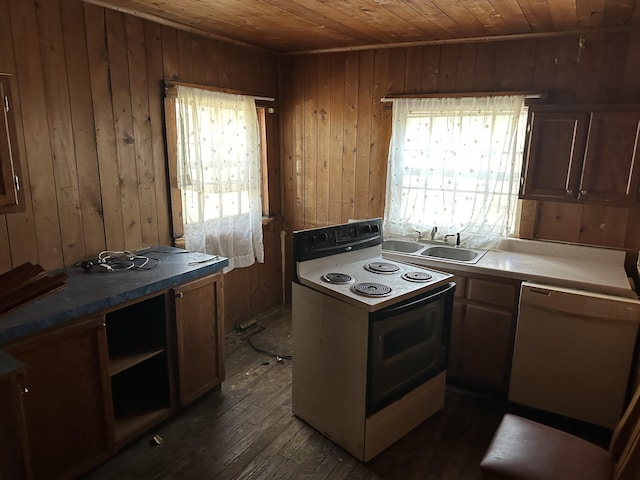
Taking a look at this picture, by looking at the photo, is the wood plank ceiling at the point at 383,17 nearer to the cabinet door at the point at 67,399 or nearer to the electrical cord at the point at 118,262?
the electrical cord at the point at 118,262

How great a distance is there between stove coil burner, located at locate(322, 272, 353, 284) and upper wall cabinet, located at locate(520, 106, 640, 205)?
1.40 m

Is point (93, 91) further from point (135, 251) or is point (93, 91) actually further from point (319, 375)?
point (319, 375)

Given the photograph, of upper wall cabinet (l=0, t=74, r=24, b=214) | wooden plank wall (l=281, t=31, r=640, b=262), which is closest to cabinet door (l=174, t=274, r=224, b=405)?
upper wall cabinet (l=0, t=74, r=24, b=214)

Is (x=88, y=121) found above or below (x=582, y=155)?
above

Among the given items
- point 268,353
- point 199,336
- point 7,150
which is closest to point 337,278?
point 199,336

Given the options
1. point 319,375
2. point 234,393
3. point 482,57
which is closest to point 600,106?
point 482,57

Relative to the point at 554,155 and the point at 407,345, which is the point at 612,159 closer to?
the point at 554,155

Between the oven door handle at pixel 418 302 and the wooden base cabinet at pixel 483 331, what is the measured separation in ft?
1.49

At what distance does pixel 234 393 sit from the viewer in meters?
2.94

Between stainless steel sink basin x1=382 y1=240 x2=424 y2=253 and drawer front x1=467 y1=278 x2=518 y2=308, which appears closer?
drawer front x1=467 y1=278 x2=518 y2=308

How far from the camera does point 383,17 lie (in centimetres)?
273

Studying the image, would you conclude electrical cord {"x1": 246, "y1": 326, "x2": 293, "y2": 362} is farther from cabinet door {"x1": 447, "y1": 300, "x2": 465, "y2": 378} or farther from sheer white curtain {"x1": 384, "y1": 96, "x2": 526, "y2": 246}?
sheer white curtain {"x1": 384, "y1": 96, "x2": 526, "y2": 246}

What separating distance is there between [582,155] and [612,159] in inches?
6.4

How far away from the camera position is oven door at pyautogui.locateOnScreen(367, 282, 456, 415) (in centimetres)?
222
